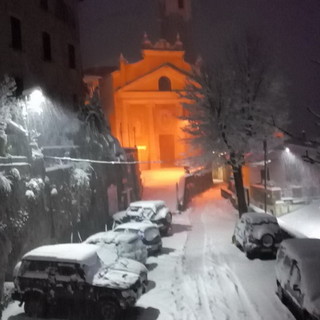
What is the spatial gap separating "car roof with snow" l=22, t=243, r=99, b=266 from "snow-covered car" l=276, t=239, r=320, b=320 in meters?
5.58

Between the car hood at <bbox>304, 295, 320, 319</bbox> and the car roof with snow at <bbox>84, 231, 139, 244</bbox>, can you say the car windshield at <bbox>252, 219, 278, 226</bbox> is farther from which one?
the car hood at <bbox>304, 295, 320, 319</bbox>

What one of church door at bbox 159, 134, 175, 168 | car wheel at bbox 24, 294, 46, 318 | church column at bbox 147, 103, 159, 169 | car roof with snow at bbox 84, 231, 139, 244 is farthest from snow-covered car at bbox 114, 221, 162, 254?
church door at bbox 159, 134, 175, 168

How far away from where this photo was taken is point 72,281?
10.9 metres

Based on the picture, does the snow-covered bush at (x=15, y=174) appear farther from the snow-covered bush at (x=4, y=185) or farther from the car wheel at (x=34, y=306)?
the car wheel at (x=34, y=306)

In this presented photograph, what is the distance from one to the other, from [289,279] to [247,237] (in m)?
5.72

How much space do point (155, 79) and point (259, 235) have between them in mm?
30624

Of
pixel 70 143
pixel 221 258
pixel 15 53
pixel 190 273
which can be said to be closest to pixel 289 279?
pixel 190 273

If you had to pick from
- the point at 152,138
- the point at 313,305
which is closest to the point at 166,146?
the point at 152,138

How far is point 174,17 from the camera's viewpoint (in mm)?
57250

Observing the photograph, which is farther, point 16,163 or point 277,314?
point 16,163

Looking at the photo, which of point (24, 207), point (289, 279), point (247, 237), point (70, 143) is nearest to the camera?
point (289, 279)

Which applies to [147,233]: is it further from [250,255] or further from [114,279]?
[114,279]

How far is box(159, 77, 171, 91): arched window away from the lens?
43656 millimetres

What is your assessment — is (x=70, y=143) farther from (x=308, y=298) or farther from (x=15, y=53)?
(x=308, y=298)
